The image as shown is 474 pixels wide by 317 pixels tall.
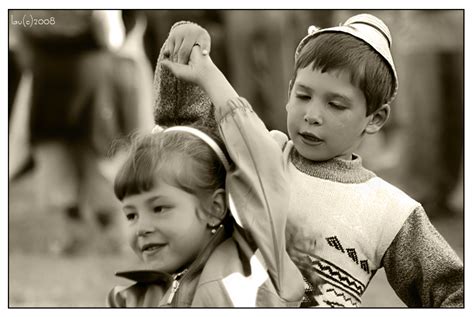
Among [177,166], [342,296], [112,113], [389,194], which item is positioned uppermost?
[112,113]

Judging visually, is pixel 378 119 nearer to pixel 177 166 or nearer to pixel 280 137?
pixel 280 137

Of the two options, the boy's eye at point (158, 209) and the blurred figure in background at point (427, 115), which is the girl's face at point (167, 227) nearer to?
the boy's eye at point (158, 209)

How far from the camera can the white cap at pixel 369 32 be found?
1.64 meters

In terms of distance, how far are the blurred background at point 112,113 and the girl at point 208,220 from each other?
0.18 meters

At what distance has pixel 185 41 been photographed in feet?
5.41

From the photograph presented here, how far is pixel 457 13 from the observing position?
1.80m

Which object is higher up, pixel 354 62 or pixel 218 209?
pixel 354 62

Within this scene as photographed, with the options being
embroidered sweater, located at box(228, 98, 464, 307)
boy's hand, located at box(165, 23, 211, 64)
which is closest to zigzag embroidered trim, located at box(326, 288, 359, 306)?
embroidered sweater, located at box(228, 98, 464, 307)

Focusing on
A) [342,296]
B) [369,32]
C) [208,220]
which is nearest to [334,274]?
[342,296]

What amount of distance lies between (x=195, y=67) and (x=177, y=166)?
23cm

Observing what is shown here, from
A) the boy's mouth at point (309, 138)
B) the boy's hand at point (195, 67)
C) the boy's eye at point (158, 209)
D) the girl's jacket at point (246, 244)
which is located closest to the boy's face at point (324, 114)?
the boy's mouth at point (309, 138)

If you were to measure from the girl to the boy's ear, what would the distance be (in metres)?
0.25

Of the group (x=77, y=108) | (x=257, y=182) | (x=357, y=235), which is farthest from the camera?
(x=77, y=108)

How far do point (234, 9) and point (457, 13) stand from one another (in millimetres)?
544
